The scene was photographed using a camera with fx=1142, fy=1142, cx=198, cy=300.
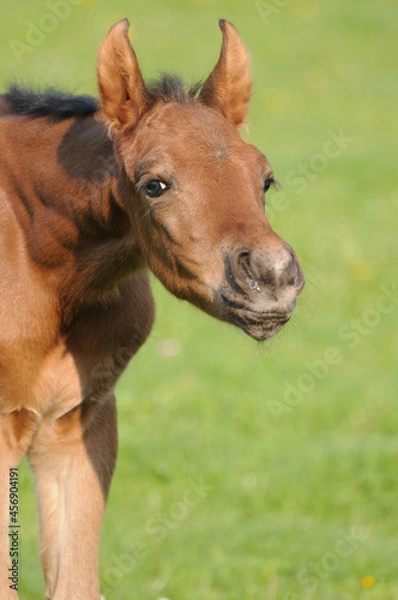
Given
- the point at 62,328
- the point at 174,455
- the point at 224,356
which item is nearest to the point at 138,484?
the point at 174,455

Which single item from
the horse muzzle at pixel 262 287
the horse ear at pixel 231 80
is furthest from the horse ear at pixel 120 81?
the horse muzzle at pixel 262 287

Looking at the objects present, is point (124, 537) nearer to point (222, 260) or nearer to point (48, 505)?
point (48, 505)

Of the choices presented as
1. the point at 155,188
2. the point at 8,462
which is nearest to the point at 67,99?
the point at 155,188

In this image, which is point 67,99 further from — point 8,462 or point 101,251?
point 8,462

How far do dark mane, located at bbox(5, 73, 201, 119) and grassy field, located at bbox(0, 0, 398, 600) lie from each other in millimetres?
298

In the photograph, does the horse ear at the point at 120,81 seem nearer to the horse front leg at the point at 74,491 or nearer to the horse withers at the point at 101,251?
the horse withers at the point at 101,251

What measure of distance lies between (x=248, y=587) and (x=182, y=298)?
2876mm

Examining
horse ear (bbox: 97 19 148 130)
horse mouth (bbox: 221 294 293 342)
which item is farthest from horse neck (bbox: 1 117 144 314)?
horse mouth (bbox: 221 294 293 342)

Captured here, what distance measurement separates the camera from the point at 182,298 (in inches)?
188

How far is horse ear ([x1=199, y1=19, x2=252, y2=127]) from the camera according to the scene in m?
5.12

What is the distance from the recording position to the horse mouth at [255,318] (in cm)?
426

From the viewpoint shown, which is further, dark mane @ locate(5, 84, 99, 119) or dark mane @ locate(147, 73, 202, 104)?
dark mane @ locate(5, 84, 99, 119)

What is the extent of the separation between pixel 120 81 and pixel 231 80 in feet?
1.83

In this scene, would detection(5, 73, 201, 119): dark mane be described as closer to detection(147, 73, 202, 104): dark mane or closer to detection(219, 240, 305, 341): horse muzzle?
detection(147, 73, 202, 104): dark mane
